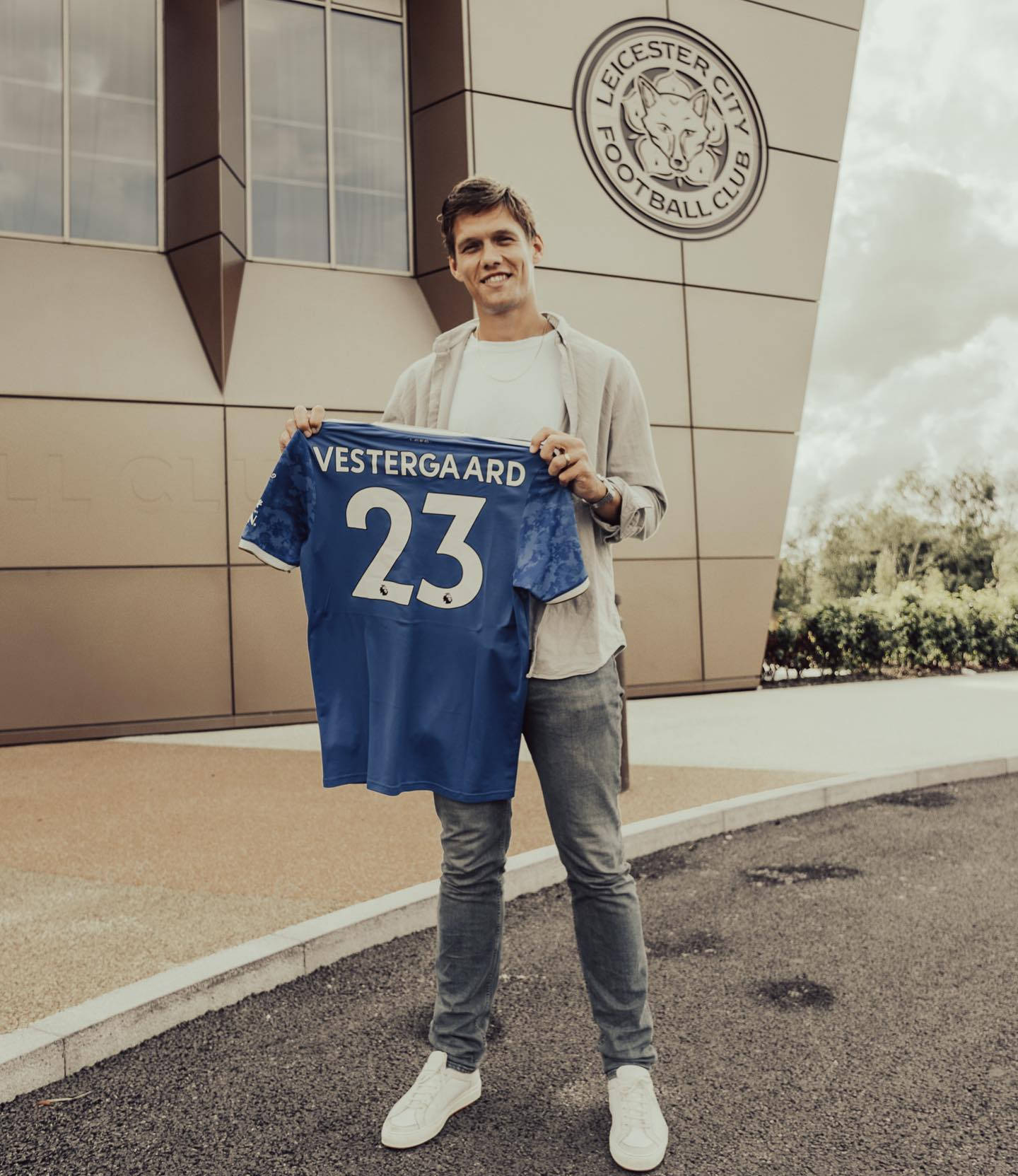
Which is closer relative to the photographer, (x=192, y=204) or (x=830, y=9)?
(x=192, y=204)

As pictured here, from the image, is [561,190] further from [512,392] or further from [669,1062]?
[669,1062]

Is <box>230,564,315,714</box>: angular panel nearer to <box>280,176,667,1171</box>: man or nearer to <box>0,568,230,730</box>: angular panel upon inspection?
<box>0,568,230,730</box>: angular panel

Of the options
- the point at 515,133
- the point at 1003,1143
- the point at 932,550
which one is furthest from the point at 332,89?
the point at 932,550

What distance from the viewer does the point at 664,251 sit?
11086 mm

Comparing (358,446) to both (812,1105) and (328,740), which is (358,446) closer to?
(328,740)

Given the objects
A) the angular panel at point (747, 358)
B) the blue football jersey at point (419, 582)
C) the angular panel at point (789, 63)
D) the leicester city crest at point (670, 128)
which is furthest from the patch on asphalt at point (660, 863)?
the angular panel at point (789, 63)

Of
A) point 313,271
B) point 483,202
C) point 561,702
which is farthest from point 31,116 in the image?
point 561,702

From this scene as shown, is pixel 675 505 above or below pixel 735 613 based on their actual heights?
above

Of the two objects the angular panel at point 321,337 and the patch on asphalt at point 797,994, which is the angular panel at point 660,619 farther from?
the patch on asphalt at point 797,994

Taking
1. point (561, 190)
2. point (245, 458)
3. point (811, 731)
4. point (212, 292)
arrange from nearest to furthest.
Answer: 1. point (811, 731)
2. point (212, 292)
3. point (245, 458)
4. point (561, 190)

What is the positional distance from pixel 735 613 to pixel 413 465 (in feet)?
30.9

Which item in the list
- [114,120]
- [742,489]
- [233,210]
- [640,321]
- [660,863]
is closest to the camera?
[660,863]

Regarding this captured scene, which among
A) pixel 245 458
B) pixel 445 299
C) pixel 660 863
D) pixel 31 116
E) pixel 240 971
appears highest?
pixel 31 116

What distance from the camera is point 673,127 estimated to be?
36.2ft
